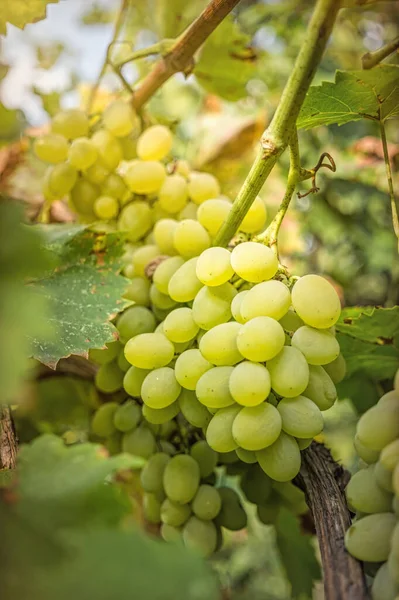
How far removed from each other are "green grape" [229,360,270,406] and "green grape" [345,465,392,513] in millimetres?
99

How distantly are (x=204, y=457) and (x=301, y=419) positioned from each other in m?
0.18

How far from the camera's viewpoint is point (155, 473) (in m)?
0.61

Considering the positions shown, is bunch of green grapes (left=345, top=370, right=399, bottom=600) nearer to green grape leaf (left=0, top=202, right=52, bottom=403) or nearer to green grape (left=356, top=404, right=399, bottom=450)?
green grape (left=356, top=404, right=399, bottom=450)

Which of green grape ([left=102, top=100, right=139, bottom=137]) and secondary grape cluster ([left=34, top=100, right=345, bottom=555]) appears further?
green grape ([left=102, top=100, right=139, bottom=137])

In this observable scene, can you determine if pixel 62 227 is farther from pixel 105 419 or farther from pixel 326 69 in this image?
pixel 326 69

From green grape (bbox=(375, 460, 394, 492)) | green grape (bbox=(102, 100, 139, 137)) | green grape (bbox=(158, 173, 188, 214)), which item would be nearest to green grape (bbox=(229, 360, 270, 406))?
green grape (bbox=(375, 460, 394, 492))

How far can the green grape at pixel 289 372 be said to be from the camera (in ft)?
1.52

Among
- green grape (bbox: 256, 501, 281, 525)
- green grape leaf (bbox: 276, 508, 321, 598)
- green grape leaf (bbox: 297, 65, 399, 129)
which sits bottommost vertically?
green grape leaf (bbox: 276, 508, 321, 598)

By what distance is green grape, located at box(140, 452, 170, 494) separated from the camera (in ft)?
2.02

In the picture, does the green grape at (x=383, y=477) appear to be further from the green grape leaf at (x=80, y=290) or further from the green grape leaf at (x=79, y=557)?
the green grape leaf at (x=80, y=290)

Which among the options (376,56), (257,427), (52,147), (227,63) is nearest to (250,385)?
(257,427)

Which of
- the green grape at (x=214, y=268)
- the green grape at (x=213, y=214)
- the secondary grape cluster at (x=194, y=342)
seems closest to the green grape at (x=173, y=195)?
the secondary grape cluster at (x=194, y=342)

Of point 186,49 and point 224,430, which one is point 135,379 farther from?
point 186,49

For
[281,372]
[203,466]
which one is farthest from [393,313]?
[203,466]
